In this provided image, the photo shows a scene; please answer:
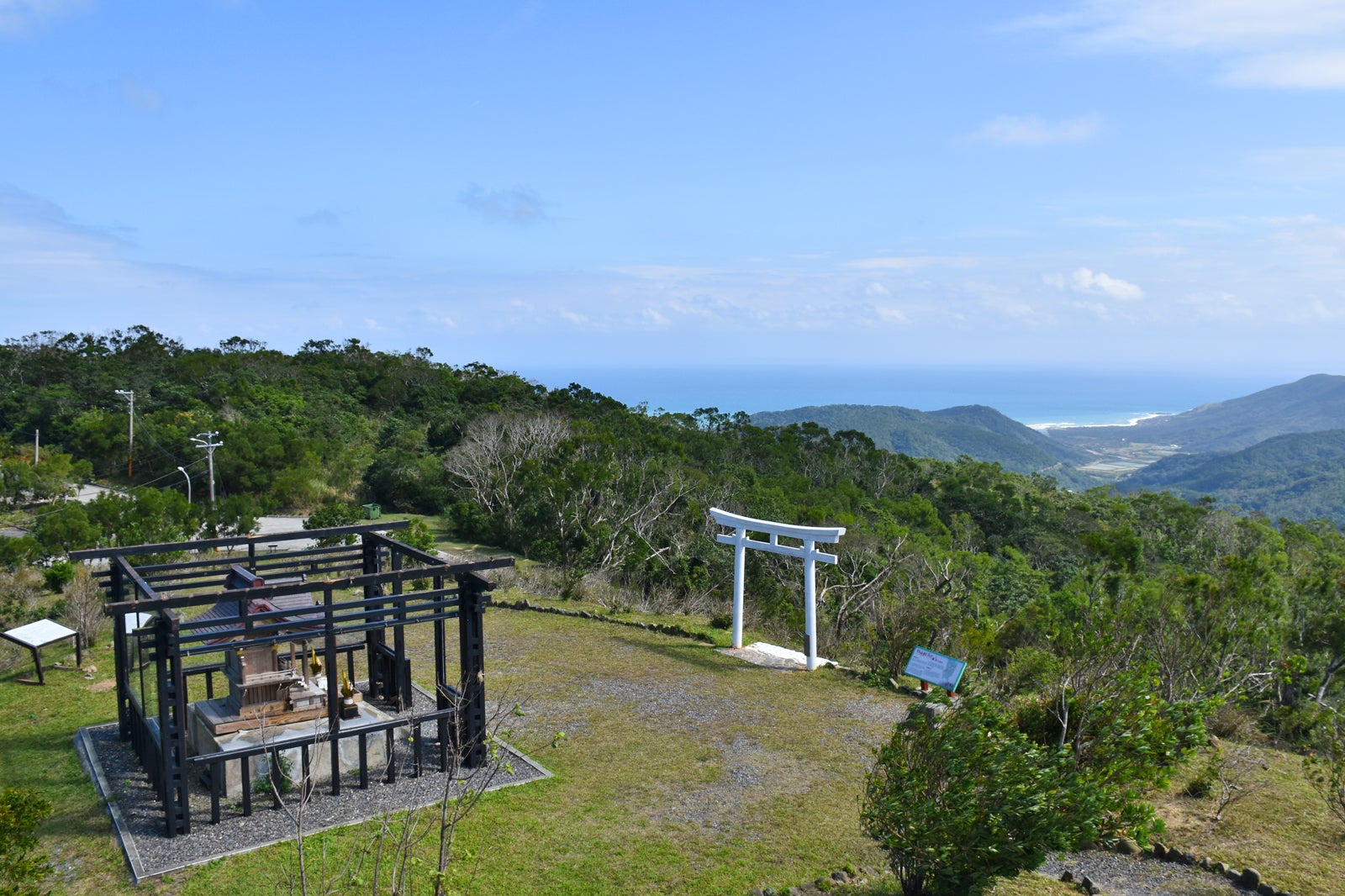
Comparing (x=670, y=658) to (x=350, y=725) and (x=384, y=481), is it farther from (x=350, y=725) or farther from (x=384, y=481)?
(x=384, y=481)

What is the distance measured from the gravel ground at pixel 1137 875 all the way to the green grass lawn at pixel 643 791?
0.45m

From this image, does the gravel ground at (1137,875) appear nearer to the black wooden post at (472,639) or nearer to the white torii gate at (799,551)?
the black wooden post at (472,639)

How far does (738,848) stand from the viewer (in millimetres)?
6793

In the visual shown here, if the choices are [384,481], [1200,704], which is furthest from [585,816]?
[384,481]

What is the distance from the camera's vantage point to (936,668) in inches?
355

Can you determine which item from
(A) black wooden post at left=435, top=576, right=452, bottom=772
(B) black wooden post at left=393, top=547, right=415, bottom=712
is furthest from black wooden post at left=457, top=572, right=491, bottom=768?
(B) black wooden post at left=393, top=547, right=415, bottom=712

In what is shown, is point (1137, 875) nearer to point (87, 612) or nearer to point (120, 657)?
point (120, 657)

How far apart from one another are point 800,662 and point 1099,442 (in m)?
161

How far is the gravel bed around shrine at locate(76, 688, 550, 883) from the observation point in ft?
21.4

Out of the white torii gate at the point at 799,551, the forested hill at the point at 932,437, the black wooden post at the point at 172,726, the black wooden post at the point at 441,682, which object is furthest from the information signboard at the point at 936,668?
the forested hill at the point at 932,437

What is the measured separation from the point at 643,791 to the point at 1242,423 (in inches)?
7311

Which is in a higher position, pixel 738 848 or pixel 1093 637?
pixel 1093 637

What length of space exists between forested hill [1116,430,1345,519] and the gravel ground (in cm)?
7916

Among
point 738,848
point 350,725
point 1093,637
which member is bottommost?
point 738,848
